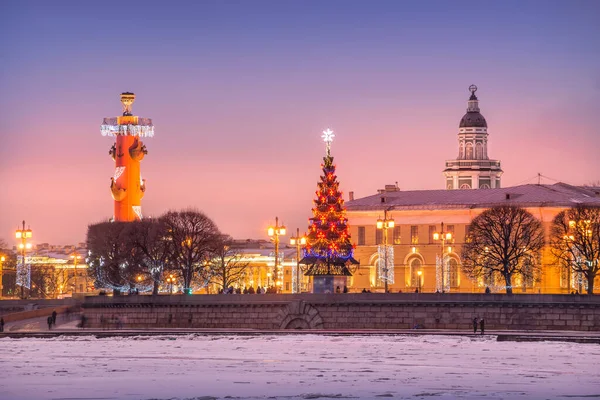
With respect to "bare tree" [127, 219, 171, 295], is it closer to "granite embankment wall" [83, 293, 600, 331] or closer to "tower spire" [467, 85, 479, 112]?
"granite embankment wall" [83, 293, 600, 331]

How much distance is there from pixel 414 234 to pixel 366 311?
45196 millimetres

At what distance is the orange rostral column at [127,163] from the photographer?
15038 centimetres

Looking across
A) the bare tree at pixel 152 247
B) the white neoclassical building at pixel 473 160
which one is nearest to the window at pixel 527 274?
the bare tree at pixel 152 247

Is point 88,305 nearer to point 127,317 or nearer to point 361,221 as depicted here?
point 127,317

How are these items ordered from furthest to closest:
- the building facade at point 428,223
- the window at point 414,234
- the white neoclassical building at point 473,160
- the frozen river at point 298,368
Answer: the white neoclassical building at point 473,160 → the window at point 414,234 → the building facade at point 428,223 → the frozen river at point 298,368

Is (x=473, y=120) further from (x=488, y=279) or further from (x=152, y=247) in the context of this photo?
(x=152, y=247)

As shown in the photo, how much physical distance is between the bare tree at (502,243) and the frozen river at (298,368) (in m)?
29.0

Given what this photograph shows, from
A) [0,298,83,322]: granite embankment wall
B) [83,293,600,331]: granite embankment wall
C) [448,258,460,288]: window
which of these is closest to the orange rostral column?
[448,258,460,288]: window

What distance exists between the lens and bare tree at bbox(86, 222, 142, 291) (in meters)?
126

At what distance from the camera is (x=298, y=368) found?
77.2 meters

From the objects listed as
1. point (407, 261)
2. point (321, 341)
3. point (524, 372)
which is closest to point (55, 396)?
point (524, 372)

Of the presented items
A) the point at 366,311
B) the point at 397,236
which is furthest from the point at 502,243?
the point at 366,311

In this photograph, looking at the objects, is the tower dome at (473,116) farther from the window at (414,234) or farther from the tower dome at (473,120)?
the window at (414,234)

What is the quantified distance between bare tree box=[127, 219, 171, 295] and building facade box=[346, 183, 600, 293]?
18127 millimetres
